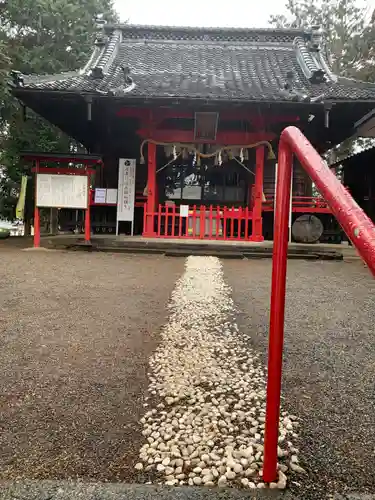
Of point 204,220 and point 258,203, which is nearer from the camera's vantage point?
point 204,220

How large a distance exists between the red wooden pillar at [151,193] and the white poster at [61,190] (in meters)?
1.63

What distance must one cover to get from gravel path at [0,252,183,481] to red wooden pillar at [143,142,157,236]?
14.6 ft

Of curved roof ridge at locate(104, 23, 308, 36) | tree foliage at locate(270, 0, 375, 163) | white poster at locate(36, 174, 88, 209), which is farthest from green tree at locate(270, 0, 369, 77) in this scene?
white poster at locate(36, 174, 88, 209)

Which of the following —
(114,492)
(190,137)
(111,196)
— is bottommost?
(114,492)

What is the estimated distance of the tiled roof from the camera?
9.16 m

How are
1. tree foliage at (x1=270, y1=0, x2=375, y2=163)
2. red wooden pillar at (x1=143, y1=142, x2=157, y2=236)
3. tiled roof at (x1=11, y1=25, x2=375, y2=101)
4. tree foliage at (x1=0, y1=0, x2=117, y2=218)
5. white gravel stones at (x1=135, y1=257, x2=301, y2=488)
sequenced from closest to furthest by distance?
white gravel stones at (x1=135, y1=257, x2=301, y2=488)
tiled roof at (x1=11, y1=25, x2=375, y2=101)
red wooden pillar at (x1=143, y1=142, x2=157, y2=236)
tree foliage at (x1=0, y1=0, x2=117, y2=218)
tree foliage at (x1=270, y1=0, x2=375, y2=163)

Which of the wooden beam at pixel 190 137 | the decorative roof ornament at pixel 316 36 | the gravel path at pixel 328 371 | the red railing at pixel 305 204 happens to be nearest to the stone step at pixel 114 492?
the gravel path at pixel 328 371

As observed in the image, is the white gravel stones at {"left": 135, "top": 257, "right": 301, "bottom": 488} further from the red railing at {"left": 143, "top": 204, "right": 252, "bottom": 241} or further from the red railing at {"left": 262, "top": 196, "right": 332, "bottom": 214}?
the red railing at {"left": 262, "top": 196, "right": 332, "bottom": 214}

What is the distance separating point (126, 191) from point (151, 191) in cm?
92

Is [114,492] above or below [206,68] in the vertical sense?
below

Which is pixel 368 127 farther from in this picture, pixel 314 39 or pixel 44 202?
pixel 44 202

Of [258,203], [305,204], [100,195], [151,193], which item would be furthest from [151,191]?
[305,204]

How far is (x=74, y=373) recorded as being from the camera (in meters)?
2.37

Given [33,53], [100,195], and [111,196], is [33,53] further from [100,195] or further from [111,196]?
[111,196]
